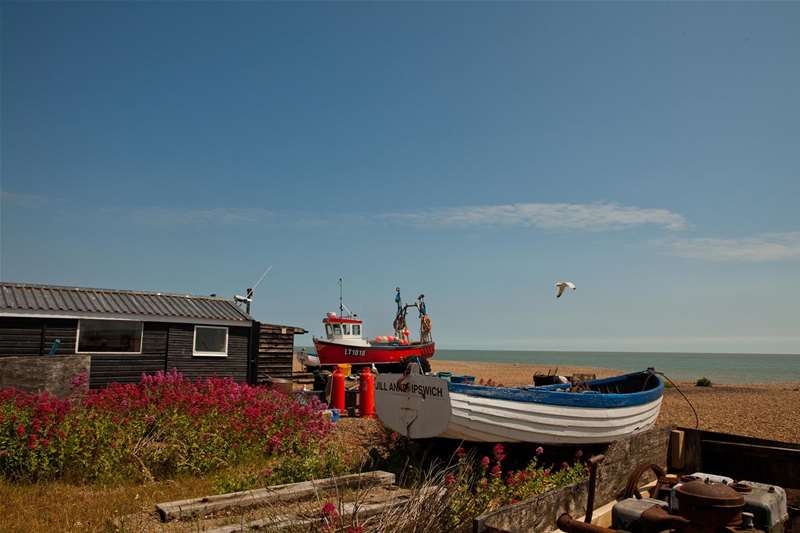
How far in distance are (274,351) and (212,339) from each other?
264cm

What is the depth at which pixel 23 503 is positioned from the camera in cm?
643

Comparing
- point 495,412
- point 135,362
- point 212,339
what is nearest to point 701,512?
point 495,412

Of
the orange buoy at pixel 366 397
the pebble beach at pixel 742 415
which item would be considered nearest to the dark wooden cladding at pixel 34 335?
the orange buoy at pixel 366 397

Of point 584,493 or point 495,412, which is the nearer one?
point 584,493

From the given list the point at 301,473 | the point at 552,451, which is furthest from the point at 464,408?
the point at 301,473

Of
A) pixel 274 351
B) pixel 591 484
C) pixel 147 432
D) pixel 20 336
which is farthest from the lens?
pixel 274 351

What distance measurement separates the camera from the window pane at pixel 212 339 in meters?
17.5

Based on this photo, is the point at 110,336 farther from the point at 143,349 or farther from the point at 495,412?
the point at 495,412

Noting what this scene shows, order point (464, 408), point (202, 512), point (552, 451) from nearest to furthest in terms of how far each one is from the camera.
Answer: point (202, 512)
point (464, 408)
point (552, 451)

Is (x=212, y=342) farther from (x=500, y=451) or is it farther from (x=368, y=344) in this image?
(x=368, y=344)

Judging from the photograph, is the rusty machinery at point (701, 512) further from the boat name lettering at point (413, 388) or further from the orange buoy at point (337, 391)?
the orange buoy at point (337, 391)

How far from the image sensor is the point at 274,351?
1986 cm

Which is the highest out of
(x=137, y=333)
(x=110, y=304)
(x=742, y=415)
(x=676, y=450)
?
(x=110, y=304)

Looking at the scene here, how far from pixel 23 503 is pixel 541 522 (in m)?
6.32
